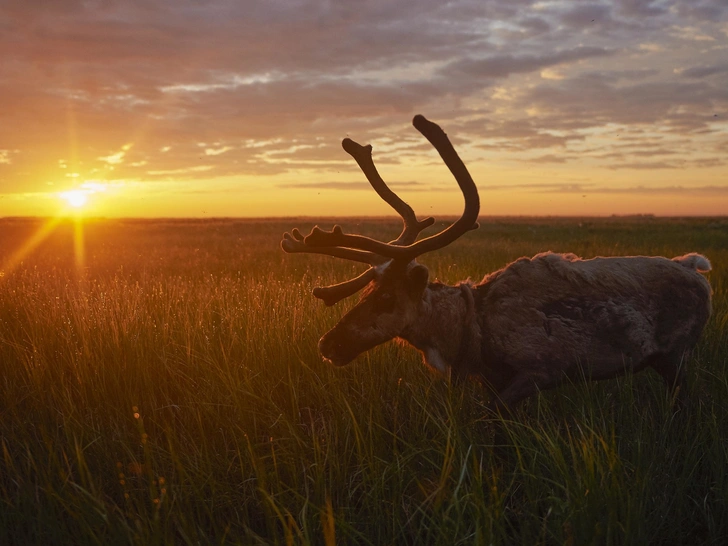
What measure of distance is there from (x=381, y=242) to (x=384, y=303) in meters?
0.46

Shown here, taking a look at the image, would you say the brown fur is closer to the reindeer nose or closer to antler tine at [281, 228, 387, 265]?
the reindeer nose

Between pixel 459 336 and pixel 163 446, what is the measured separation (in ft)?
7.44

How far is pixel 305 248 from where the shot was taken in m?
4.23

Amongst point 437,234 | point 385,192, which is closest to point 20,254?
point 385,192

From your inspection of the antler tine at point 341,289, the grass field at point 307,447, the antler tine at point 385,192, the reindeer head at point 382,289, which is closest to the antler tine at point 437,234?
the reindeer head at point 382,289

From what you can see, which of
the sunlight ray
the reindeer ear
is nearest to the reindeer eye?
the reindeer ear

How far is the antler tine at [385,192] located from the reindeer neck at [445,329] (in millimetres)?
769

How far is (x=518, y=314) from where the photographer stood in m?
4.04

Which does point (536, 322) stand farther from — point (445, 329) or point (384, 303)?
point (384, 303)

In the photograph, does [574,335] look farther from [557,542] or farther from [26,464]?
[26,464]

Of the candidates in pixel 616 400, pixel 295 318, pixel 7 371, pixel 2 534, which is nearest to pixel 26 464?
pixel 2 534

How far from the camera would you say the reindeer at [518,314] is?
3.92 metres

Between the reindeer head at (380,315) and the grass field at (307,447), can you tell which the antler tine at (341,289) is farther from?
the grass field at (307,447)

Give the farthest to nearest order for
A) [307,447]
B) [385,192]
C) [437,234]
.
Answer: [385,192] → [437,234] → [307,447]
